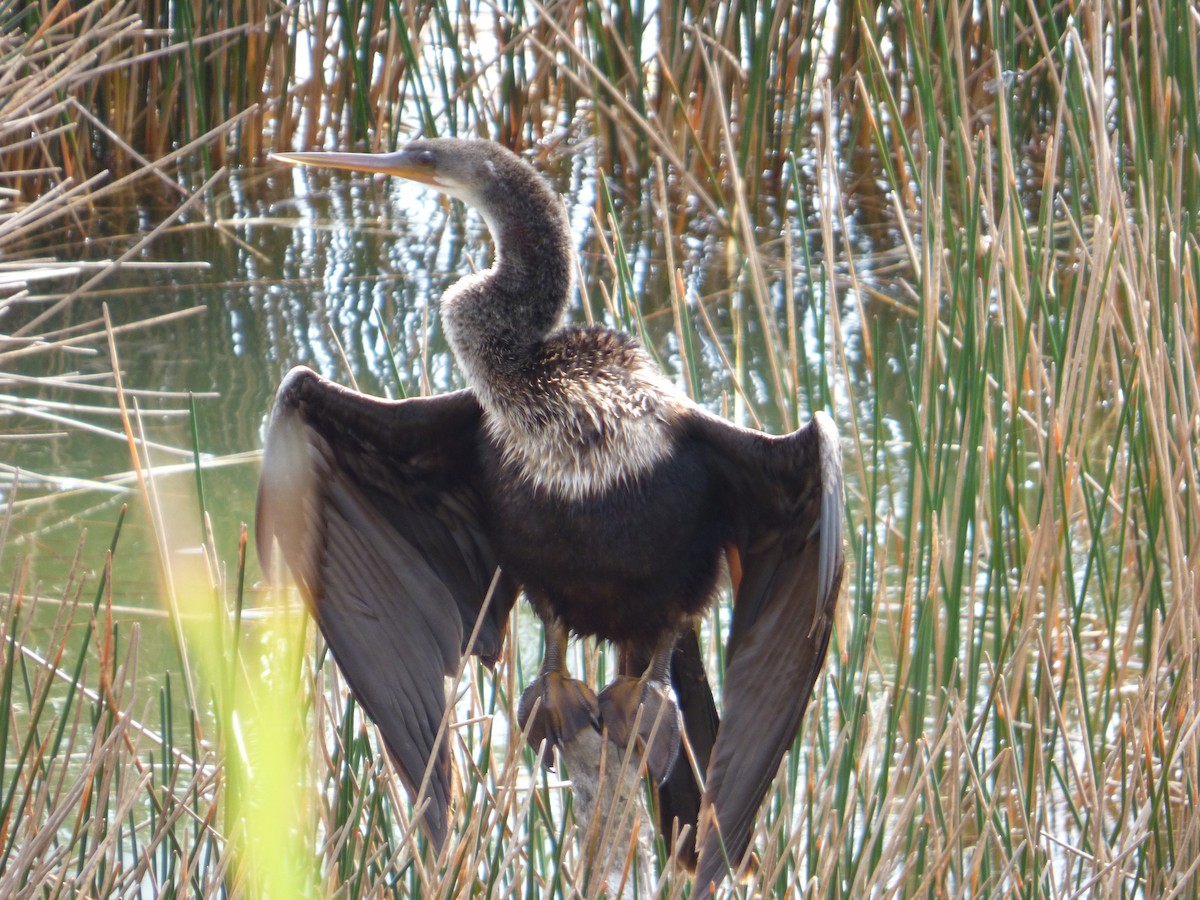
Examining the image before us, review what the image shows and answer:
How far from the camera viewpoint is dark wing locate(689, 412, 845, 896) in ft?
5.44

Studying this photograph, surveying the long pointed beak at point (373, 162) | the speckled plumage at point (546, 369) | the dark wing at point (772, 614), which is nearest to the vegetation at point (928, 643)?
the dark wing at point (772, 614)

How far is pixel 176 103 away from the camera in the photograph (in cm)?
452

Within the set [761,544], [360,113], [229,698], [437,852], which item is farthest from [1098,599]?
[360,113]

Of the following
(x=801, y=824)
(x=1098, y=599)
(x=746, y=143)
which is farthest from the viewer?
(x=746, y=143)

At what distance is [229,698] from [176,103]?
3234 mm

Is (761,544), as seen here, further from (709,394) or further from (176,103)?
(176,103)

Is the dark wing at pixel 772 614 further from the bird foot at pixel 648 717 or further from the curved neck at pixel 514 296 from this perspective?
the curved neck at pixel 514 296

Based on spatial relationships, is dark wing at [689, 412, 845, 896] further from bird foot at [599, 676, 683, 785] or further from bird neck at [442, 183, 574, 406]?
bird neck at [442, 183, 574, 406]

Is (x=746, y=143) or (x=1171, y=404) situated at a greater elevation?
(x=746, y=143)

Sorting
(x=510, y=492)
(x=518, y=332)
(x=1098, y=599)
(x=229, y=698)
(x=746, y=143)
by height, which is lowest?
(x=1098, y=599)

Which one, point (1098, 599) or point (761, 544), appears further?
point (1098, 599)

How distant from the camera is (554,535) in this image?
72.2 inches

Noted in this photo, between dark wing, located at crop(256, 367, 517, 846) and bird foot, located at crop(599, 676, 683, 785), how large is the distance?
0.17m

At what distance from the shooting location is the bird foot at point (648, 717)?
1.80m
